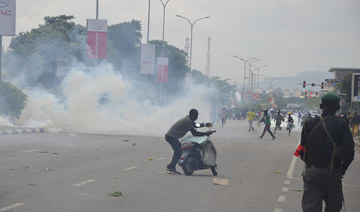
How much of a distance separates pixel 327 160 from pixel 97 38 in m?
26.3

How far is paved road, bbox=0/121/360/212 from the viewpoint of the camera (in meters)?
8.63

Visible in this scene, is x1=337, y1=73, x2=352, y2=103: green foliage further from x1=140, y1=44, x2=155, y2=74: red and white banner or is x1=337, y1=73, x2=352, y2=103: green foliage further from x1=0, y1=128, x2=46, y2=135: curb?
x1=0, y1=128, x2=46, y2=135: curb

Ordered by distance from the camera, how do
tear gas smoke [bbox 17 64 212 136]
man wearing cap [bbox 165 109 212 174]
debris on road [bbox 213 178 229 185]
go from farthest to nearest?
tear gas smoke [bbox 17 64 212 136] → man wearing cap [bbox 165 109 212 174] → debris on road [bbox 213 178 229 185]

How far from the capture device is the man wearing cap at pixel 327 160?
5.68m

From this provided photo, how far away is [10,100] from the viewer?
35.1 metres

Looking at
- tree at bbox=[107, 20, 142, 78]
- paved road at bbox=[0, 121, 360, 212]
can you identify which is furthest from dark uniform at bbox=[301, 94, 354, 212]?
tree at bbox=[107, 20, 142, 78]

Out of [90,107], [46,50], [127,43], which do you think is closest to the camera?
[90,107]

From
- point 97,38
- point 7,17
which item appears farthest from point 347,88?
point 7,17

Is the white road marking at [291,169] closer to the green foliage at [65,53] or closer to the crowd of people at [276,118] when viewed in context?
the crowd of people at [276,118]

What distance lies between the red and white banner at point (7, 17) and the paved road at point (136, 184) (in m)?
9.90

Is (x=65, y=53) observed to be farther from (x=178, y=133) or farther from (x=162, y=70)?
(x=178, y=133)

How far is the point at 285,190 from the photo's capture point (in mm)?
11039

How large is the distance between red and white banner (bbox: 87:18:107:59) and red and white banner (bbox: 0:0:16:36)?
5183 millimetres

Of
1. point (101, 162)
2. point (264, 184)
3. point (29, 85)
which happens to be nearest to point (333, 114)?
point (264, 184)
